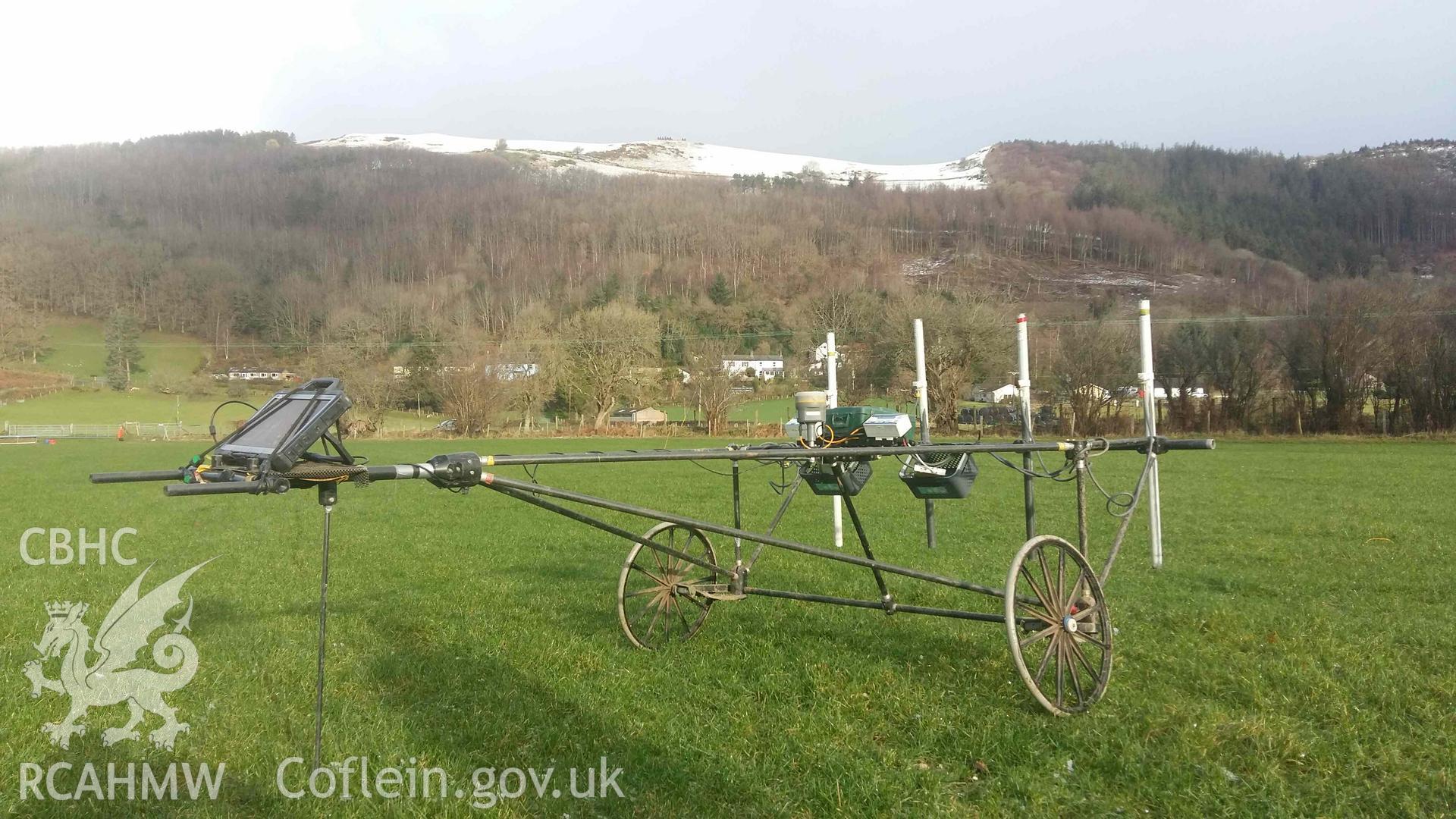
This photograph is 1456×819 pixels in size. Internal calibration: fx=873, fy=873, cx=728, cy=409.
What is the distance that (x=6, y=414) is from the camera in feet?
245

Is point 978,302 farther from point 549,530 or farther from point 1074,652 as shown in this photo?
point 1074,652

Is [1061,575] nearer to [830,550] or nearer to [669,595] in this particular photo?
[830,550]

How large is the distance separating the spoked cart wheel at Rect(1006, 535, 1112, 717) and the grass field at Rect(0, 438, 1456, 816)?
0.59 ft

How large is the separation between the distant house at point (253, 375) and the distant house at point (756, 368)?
140 ft

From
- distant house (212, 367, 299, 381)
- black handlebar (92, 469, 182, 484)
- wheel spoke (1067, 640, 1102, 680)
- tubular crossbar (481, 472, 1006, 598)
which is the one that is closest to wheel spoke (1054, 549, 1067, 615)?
wheel spoke (1067, 640, 1102, 680)

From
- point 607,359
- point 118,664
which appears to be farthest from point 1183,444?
point 607,359

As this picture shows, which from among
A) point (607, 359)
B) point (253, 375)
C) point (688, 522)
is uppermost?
point (253, 375)

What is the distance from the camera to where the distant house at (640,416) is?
65062 millimetres

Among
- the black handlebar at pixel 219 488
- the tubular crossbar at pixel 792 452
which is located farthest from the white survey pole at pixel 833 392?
the black handlebar at pixel 219 488

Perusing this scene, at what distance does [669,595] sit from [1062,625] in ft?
9.17

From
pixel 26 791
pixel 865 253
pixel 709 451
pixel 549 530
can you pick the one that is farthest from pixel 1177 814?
pixel 865 253

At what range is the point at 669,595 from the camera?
6.53 m

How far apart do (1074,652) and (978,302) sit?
177ft

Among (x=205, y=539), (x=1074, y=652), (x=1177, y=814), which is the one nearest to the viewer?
(x=1177, y=814)
